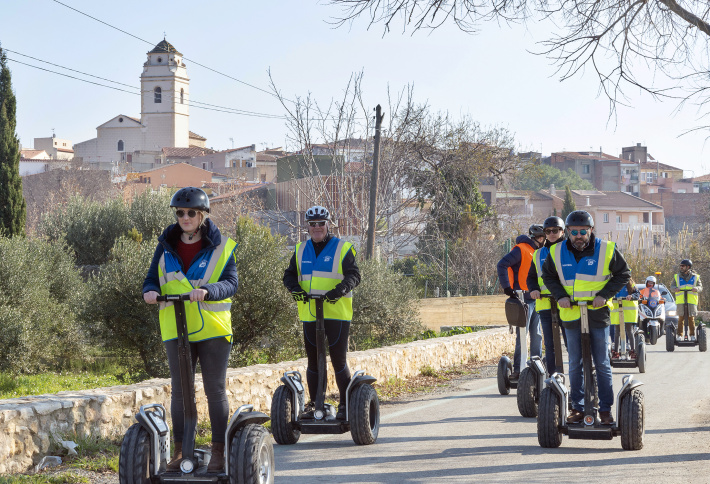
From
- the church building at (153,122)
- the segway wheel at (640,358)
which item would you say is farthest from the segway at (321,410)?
the church building at (153,122)

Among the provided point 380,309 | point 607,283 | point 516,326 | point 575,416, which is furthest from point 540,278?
point 380,309

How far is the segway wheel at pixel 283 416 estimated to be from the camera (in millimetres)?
7883

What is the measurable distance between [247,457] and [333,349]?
2678 millimetres

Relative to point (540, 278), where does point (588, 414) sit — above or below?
below

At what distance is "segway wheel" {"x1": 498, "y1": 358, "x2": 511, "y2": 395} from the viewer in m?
11.3

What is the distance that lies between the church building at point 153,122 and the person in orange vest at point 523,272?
121 metres

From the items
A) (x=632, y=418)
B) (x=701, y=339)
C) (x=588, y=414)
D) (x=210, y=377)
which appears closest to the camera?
(x=210, y=377)

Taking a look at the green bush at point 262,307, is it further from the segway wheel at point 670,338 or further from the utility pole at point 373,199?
the segway wheel at point 670,338

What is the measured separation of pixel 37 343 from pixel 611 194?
90754mm

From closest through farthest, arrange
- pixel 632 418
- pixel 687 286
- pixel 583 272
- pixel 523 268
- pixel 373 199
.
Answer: pixel 632 418, pixel 583 272, pixel 523 268, pixel 687 286, pixel 373 199

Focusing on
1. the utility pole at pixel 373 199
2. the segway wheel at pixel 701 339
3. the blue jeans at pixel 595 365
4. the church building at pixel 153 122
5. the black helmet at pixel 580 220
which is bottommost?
the segway wheel at pixel 701 339

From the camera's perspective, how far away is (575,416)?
301 inches

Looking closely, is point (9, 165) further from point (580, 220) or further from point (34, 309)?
point (580, 220)

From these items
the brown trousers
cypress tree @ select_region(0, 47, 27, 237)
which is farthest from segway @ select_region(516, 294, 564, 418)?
cypress tree @ select_region(0, 47, 27, 237)
